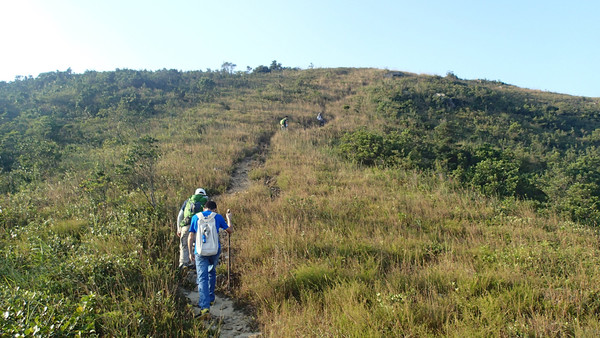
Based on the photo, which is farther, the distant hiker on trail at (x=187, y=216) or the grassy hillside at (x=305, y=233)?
the distant hiker on trail at (x=187, y=216)

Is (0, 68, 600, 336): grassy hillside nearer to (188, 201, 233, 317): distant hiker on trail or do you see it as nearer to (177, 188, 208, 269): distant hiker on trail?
(177, 188, 208, 269): distant hiker on trail

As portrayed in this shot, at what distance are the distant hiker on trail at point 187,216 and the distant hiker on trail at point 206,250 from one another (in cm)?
57

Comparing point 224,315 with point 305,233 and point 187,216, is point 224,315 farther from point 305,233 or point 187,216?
point 305,233

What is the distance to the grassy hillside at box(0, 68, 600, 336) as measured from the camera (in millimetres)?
3346

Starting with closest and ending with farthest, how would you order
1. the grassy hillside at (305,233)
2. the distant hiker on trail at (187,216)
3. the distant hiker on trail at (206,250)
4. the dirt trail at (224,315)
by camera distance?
1. the grassy hillside at (305,233)
2. the dirt trail at (224,315)
3. the distant hiker on trail at (206,250)
4. the distant hiker on trail at (187,216)

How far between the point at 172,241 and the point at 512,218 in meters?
7.51

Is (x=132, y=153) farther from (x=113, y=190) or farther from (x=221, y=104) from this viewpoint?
(x=221, y=104)

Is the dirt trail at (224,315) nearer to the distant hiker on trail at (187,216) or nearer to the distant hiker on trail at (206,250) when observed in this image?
the distant hiker on trail at (206,250)

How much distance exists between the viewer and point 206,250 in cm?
427

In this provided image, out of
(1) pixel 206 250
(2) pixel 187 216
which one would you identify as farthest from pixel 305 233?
(2) pixel 187 216

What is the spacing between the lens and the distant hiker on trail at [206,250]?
13.8ft

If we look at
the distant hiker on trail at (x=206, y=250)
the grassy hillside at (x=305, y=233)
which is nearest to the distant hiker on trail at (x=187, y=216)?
the grassy hillside at (x=305, y=233)

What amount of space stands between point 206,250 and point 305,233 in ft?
6.92

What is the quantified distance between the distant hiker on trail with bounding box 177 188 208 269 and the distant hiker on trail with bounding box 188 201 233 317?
1.89 ft
